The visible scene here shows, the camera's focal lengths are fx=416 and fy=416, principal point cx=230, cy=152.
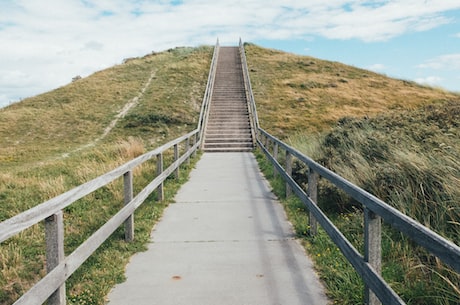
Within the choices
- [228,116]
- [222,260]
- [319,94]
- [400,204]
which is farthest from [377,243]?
[319,94]

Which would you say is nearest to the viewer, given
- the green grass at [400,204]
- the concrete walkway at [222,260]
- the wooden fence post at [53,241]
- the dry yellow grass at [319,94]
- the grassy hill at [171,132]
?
the wooden fence post at [53,241]

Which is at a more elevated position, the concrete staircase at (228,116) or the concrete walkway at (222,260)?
the concrete staircase at (228,116)

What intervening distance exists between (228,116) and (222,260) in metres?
18.4

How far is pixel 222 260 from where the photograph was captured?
4859mm

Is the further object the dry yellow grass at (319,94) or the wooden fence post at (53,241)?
the dry yellow grass at (319,94)

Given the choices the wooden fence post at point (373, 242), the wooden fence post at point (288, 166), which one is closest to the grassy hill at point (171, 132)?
the wooden fence post at point (373, 242)

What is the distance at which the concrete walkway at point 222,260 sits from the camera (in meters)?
3.92

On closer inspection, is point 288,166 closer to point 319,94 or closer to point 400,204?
point 400,204

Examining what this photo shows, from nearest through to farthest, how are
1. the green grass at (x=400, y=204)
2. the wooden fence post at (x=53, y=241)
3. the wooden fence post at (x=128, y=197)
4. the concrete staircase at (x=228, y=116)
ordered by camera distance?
the wooden fence post at (x=53, y=241) → the green grass at (x=400, y=204) → the wooden fence post at (x=128, y=197) → the concrete staircase at (x=228, y=116)

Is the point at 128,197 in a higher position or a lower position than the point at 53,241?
lower

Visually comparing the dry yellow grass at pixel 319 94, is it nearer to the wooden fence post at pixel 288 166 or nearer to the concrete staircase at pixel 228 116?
the concrete staircase at pixel 228 116

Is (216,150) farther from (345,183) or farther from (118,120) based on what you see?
(345,183)

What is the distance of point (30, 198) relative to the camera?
8336 mm

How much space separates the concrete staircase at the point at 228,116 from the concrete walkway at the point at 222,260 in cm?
1020
